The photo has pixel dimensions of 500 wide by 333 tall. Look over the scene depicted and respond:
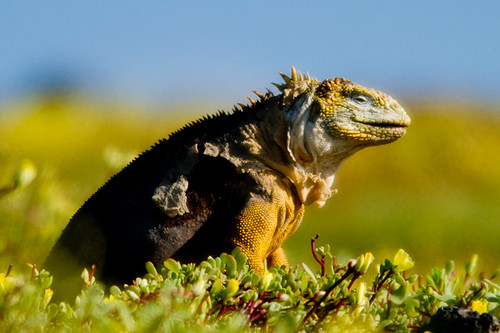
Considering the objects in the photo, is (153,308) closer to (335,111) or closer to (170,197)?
(170,197)

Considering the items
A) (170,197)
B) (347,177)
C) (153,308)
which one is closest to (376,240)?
(347,177)

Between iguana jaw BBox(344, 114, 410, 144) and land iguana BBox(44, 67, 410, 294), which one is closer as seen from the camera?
land iguana BBox(44, 67, 410, 294)

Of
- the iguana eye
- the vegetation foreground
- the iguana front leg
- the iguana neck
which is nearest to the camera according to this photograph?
the vegetation foreground

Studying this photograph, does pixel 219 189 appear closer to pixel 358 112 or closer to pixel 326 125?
pixel 326 125

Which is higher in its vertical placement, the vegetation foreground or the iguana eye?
the iguana eye

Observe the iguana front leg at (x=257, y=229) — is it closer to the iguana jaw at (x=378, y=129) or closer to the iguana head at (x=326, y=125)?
the iguana head at (x=326, y=125)

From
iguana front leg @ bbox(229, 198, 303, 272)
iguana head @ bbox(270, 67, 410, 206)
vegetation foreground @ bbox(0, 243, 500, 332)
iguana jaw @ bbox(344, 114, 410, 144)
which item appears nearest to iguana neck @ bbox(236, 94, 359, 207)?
iguana head @ bbox(270, 67, 410, 206)

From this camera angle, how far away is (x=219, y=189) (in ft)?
13.5

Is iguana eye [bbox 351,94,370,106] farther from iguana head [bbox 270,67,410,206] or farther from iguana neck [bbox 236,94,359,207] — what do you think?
iguana neck [bbox 236,94,359,207]

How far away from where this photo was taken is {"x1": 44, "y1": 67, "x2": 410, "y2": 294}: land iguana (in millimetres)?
4031

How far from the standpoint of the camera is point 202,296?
98.4 inches

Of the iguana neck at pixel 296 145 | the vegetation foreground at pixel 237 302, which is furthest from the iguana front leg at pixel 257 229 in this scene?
the vegetation foreground at pixel 237 302

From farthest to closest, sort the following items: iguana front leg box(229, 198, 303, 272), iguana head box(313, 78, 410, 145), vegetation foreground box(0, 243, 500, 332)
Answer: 1. iguana head box(313, 78, 410, 145)
2. iguana front leg box(229, 198, 303, 272)
3. vegetation foreground box(0, 243, 500, 332)

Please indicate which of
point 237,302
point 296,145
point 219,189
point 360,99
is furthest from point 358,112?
point 237,302
